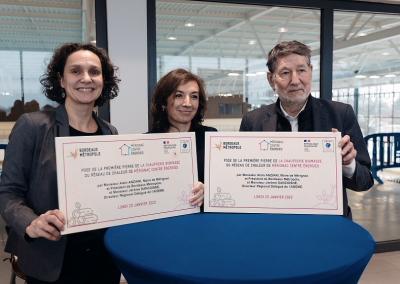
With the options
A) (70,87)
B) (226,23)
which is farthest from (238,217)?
(226,23)

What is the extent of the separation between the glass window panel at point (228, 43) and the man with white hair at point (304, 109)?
1.33 meters

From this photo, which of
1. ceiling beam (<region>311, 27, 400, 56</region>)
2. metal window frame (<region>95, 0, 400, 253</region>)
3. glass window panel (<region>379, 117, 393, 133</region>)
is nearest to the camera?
metal window frame (<region>95, 0, 400, 253</region>)

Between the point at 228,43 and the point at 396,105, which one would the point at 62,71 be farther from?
the point at 396,105

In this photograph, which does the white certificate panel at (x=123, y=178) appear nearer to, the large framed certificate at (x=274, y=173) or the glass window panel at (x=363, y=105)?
the large framed certificate at (x=274, y=173)

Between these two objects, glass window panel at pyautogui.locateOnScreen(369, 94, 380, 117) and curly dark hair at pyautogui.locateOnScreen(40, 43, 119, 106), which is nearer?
curly dark hair at pyautogui.locateOnScreen(40, 43, 119, 106)

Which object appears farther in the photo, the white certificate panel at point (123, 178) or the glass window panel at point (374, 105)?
the glass window panel at point (374, 105)

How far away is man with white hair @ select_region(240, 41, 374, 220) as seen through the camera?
168 cm

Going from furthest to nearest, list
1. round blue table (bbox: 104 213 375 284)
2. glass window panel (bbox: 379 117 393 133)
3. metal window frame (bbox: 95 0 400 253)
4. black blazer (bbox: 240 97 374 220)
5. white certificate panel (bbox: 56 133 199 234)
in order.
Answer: glass window panel (bbox: 379 117 393 133) < metal window frame (bbox: 95 0 400 253) < black blazer (bbox: 240 97 374 220) < white certificate panel (bbox: 56 133 199 234) < round blue table (bbox: 104 213 375 284)

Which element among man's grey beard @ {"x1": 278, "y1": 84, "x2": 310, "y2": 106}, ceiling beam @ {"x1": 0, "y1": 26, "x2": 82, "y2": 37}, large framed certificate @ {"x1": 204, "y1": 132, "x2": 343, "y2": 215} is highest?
ceiling beam @ {"x1": 0, "y1": 26, "x2": 82, "y2": 37}

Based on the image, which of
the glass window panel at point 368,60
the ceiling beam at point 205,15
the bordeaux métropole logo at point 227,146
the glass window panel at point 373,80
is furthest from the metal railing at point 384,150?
the bordeaux métropole logo at point 227,146

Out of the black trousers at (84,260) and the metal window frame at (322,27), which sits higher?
the metal window frame at (322,27)

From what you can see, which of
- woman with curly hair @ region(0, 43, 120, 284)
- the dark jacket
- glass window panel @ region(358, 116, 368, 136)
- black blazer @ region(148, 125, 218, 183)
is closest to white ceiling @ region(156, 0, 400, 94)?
glass window panel @ region(358, 116, 368, 136)

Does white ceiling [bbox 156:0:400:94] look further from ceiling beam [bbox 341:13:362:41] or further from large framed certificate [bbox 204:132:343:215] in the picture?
large framed certificate [bbox 204:132:343:215]

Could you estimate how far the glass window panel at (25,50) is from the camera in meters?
2.59
